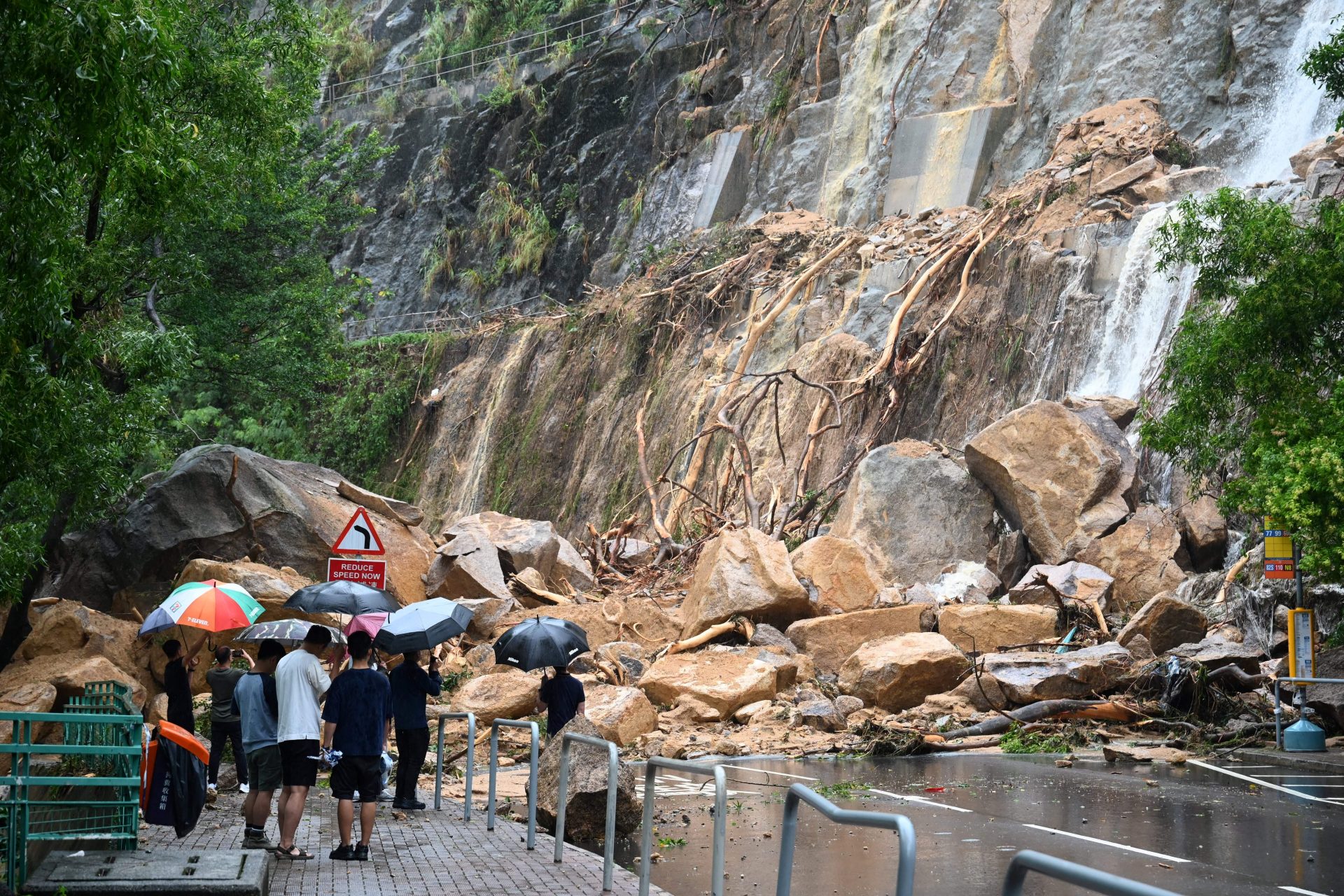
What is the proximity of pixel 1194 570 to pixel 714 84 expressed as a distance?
86.8ft

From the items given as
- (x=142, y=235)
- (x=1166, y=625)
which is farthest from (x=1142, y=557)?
(x=142, y=235)

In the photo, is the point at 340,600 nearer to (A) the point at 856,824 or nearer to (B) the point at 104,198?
(B) the point at 104,198

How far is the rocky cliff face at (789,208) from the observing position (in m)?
26.5

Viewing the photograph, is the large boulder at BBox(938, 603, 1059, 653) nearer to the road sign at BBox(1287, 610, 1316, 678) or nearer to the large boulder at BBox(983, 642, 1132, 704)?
the large boulder at BBox(983, 642, 1132, 704)

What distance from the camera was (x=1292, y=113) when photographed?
26.4 meters

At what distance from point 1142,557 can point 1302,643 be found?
541 cm

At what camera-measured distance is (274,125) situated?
18000mm

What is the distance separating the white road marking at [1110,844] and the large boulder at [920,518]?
12053mm

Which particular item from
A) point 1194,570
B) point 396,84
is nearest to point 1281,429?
point 1194,570

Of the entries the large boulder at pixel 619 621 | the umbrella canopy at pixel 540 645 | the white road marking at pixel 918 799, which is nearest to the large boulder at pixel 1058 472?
the large boulder at pixel 619 621

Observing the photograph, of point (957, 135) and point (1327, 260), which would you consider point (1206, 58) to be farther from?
point (1327, 260)

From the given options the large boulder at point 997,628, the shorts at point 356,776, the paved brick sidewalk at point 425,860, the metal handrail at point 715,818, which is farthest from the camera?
the large boulder at point 997,628

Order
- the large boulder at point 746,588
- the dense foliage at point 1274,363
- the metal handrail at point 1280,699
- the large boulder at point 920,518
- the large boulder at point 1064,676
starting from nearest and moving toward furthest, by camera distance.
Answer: the dense foliage at point 1274,363 → the metal handrail at point 1280,699 → the large boulder at point 1064,676 → the large boulder at point 746,588 → the large boulder at point 920,518

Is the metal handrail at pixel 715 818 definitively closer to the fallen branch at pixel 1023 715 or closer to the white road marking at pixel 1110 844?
the white road marking at pixel 1110 844
